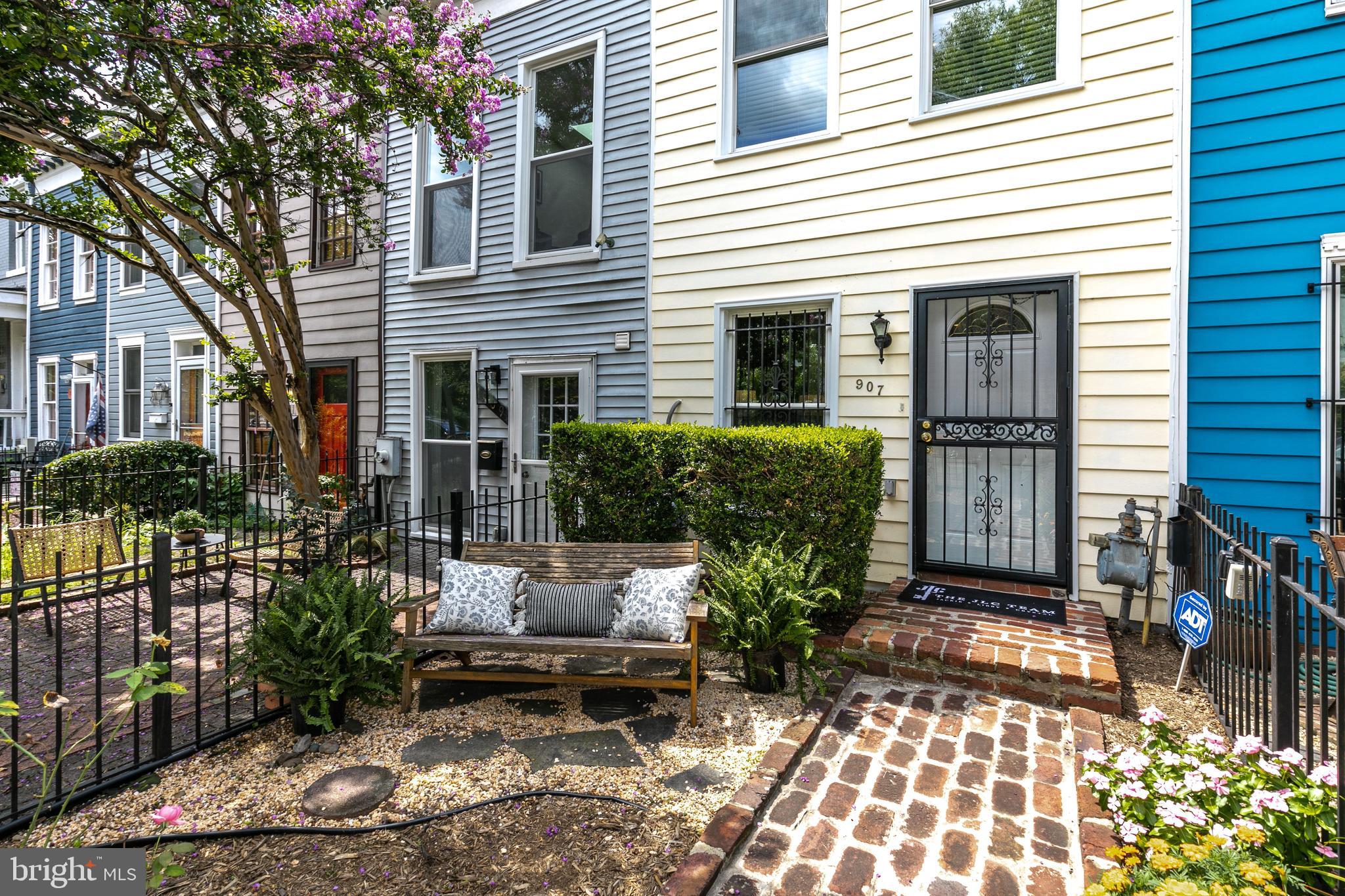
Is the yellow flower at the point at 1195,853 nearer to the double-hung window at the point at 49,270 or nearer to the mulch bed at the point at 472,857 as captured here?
the mulch bed at the point at 472,857

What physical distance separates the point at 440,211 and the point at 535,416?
2.94 metres

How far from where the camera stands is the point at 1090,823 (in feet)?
7.91

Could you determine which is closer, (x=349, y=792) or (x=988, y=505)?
(x=349, y=792)

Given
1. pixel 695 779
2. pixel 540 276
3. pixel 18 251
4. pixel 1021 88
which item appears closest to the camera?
pixel 695 779

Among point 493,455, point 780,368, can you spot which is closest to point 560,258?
point 493,455

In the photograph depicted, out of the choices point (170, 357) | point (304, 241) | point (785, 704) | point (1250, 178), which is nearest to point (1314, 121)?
point (1250, 178)

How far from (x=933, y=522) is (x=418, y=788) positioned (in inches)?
166

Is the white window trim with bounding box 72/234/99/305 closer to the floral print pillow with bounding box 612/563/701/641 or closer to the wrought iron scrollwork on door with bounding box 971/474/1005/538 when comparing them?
the floral print pillow with bounding box 612/563/701/641

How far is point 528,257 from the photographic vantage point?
287 inches

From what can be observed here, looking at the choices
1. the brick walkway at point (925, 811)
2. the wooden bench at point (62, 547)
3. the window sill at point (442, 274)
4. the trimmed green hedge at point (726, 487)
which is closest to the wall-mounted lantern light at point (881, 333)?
the trimmed green hedge at point (726, 487)

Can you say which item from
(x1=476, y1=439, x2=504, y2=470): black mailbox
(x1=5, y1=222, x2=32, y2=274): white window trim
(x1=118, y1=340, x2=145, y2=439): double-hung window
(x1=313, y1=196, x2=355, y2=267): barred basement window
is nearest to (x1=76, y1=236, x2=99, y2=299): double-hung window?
(x1=118, y1=340, x2=145, y2=439): double-hung window

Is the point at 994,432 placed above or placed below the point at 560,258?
below

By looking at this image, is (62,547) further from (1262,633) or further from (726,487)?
(1262,633)

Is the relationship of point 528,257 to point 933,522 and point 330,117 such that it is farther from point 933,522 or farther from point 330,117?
point 933,522
